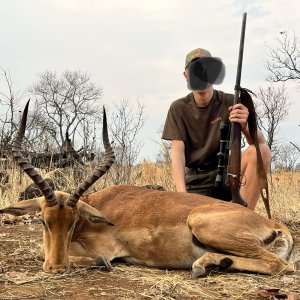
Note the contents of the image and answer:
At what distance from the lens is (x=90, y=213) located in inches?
176

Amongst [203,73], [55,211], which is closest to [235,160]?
[203,73]

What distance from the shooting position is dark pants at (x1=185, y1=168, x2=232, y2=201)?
604 cm

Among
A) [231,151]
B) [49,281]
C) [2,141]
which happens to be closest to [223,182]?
[231,151]

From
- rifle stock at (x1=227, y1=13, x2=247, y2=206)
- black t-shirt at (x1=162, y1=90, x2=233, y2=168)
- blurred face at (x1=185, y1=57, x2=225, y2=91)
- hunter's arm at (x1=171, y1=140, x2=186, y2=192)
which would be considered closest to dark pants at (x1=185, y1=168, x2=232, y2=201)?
black t-shirt at (x1=162, y1=90, x2=233, y2=168)

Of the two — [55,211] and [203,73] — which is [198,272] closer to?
[55,211]

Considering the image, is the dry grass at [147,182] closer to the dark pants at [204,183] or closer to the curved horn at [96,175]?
the dark pants at [204,183]

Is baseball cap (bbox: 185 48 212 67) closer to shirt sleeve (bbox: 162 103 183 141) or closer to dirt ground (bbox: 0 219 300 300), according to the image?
shirt sleeve (bbox: 162 103 183 141)

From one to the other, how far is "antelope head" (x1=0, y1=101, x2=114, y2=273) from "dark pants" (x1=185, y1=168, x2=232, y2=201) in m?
1.97

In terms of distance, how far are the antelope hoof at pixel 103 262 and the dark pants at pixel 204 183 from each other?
85.6 inches

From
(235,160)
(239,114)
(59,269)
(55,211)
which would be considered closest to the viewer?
(59,269)

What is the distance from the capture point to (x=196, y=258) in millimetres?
4352

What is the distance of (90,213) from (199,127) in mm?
2203

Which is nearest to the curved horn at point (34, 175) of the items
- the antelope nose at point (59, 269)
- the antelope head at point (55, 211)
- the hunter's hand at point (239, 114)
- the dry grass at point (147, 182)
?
the antelope head at point (55, 211)

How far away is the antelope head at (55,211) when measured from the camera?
3.96 metres
